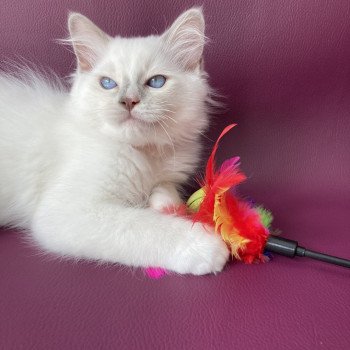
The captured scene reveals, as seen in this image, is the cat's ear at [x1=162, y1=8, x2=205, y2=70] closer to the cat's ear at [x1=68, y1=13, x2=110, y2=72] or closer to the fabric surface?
the cat's ear at [x1=68, y1=13, x2=110, y2=72]

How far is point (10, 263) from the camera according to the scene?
1215 millimetres

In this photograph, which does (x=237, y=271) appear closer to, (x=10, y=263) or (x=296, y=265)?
(x=296, y=265)

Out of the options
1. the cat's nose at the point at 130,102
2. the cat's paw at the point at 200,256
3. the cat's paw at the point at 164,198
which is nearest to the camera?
the cat's paw at the point at 200,256

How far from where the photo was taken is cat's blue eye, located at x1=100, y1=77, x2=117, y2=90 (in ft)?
4.58

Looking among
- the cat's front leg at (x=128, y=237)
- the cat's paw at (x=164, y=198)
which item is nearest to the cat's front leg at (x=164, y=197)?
the cat's paw at (x=164, y=198)

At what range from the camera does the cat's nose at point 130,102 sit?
4.10ft

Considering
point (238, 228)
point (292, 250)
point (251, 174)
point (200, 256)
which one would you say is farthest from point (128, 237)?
point (251, 174)

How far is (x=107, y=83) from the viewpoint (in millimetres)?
1405

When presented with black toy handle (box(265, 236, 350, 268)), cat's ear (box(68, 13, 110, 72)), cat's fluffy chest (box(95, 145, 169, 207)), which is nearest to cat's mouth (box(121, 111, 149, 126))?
cat's fluffy chest (box(95, 145, 169, 207))

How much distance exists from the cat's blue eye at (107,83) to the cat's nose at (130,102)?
16 centimetres

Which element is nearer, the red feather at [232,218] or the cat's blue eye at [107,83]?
the red feather at [232,218]

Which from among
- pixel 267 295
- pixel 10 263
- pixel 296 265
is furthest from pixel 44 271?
pixel 296 265

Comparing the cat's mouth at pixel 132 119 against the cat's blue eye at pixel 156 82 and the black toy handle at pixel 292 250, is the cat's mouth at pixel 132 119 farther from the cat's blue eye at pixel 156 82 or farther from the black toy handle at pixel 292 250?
the black toy handle at pixel 292 250

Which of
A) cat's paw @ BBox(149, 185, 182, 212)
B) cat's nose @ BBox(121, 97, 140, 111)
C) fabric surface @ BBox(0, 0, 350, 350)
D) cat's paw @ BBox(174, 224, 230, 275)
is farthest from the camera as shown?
cat's paw @ BBox(149, 185, 182, 212)
